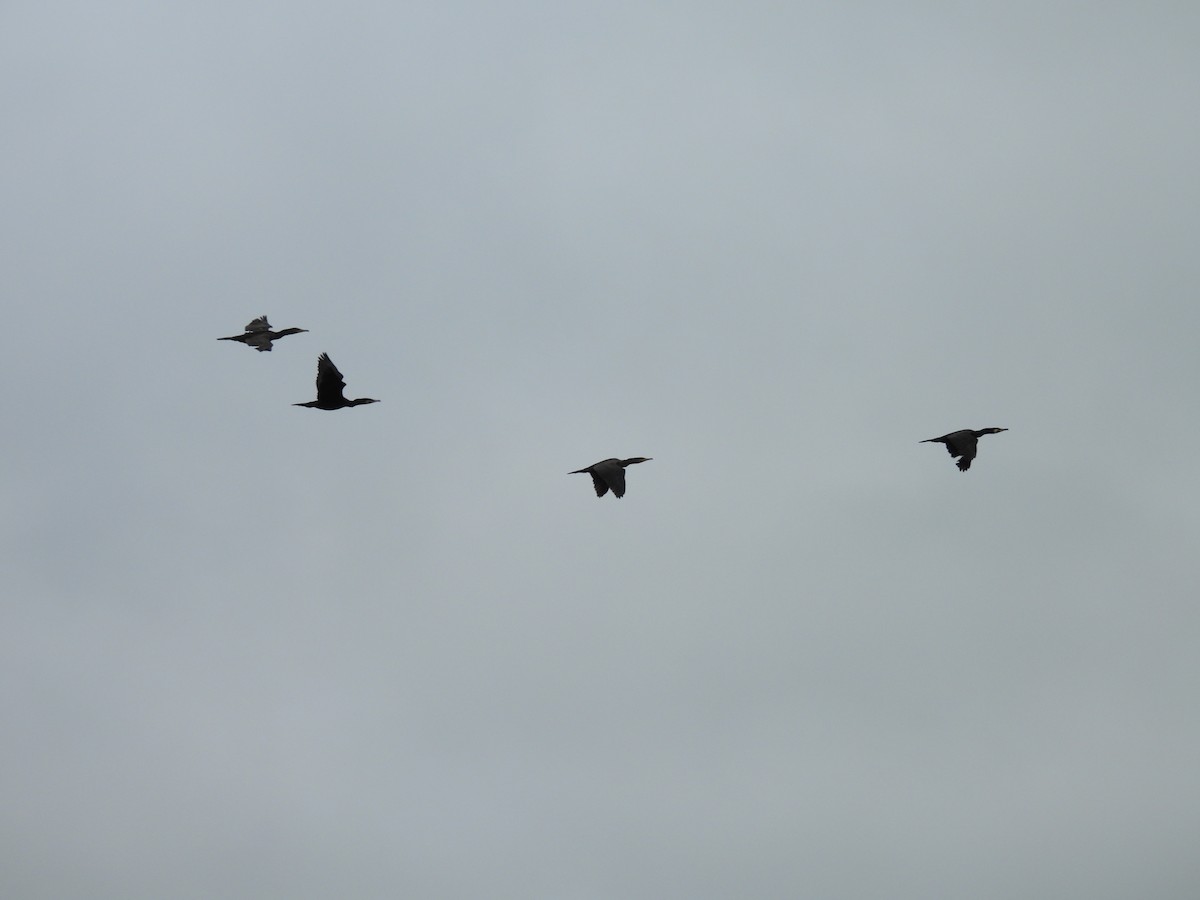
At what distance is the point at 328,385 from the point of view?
57750 mm

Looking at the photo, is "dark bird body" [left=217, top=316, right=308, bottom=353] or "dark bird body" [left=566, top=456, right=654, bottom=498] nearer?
"dark bird body" [left=566, top=456, right=654, bottom=498]

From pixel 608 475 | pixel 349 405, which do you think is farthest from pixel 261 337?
pixel 608 475

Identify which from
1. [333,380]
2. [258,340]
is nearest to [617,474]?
[333,380]

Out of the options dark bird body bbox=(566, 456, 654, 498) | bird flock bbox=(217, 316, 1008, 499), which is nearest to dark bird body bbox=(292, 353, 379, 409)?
bird flock bbox=(217, 316, 1008, 499)

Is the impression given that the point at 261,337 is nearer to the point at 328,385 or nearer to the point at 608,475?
the point at 328,385

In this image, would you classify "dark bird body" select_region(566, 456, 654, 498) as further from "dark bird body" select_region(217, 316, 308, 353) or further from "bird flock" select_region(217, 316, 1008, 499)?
"dark bird body" select_region(217, 316, 308, 353)

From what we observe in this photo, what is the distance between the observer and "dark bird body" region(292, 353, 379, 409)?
186 feet

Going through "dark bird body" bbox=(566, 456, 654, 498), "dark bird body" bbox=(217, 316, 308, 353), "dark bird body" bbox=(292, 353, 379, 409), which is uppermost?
"dark bird body" bbox=(217, 316, 308, 353)

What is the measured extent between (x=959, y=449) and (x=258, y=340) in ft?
100

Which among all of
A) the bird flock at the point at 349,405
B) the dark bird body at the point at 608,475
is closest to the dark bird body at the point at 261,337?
the bird flock at the point at 349,405

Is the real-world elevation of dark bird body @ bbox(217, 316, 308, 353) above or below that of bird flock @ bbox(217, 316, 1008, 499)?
above

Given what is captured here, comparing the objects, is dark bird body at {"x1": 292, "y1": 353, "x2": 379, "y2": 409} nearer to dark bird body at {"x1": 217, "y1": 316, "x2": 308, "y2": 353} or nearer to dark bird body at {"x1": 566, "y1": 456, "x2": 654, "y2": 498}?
dark bird body at {"x1": 217, "y1": 316, "x2": 308, "y2": 353}

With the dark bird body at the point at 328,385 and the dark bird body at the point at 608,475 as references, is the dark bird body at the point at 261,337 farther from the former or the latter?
the dark bird body at the point at 608,475

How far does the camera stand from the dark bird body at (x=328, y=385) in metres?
56.8
